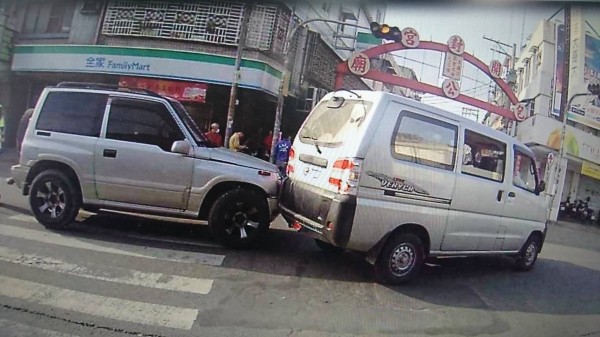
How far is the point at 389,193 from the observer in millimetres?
3535

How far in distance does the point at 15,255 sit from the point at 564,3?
6.03m

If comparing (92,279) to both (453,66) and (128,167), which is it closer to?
(128,167)

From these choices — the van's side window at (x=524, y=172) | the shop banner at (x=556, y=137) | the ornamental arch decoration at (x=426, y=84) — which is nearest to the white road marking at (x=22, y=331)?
the ornamental arch decoration at (x=426, y=84)

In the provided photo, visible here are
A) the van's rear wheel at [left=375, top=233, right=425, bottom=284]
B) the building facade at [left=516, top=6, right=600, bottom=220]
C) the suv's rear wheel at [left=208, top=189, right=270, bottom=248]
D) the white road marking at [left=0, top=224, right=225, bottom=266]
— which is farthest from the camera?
the suv's rear wheel at [left=208, top=189, right=270, bottom=248]

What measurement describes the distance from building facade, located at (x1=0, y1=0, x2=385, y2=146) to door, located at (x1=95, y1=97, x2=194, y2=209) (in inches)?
17.9

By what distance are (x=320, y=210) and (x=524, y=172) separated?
3167 mm

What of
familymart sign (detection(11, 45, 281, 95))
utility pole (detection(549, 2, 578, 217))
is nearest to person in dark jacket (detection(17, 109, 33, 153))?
familymart sign (detection(11, 45, 281, 95))

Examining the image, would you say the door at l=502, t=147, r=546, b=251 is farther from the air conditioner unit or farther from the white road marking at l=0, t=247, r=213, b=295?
the air conditioner unit

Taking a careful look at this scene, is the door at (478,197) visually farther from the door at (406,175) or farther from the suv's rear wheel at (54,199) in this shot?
the suv's rear wheel at (54,199)

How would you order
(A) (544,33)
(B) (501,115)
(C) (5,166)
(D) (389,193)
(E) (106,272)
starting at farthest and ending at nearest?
(B) (501,115), (C) (5,166), (A) (544,33), (D) (389,193), (E) (106,272)

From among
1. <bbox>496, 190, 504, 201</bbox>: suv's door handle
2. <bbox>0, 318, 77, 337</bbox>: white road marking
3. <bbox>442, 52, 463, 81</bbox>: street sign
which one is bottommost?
<bbox>0, 318, 77, 337</bbox>: white road marking

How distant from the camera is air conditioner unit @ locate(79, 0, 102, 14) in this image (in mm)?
4101

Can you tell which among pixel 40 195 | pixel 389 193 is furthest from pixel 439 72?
pixel 40 195

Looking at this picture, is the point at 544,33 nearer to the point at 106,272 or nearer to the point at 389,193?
the point at 389,193
